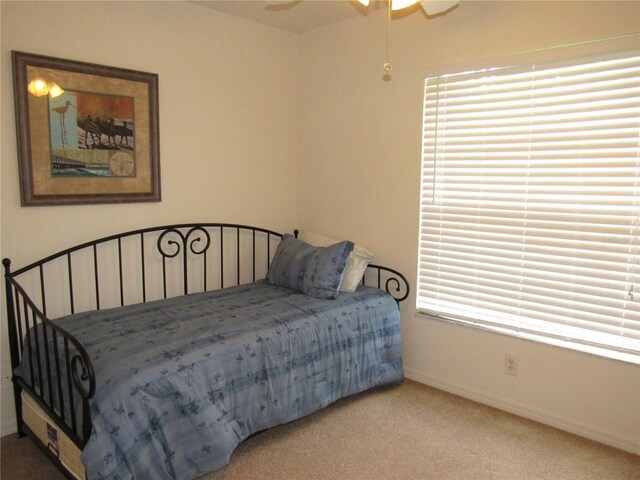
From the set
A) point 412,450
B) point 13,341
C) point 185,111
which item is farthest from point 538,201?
point 13,341

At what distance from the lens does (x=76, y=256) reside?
2.57 m

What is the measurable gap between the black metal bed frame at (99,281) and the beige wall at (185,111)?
8 cm

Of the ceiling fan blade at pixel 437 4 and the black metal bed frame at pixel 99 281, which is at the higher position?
the ceiling fan blade at pixel 437 4

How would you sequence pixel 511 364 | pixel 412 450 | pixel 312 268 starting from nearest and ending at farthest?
pixel 412 450, pixel 511 364, pixel 312 268

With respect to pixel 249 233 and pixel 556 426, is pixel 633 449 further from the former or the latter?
pixel 249 233

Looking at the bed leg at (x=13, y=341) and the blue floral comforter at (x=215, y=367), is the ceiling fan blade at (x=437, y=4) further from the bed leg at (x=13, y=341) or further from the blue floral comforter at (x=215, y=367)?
the bed leg at (x=13, y=341)

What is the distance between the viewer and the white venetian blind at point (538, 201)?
2.25 m

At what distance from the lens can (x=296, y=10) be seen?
120 inches

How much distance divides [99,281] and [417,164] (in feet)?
6.41

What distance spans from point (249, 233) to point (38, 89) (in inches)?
60.2

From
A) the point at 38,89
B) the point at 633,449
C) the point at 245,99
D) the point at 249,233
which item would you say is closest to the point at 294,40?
the point at 245,99

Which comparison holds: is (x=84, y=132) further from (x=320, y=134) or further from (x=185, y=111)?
(x=320, y=134)

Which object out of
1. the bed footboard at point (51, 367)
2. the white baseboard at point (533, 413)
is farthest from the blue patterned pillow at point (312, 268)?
the bed footboard at point (51, 367)

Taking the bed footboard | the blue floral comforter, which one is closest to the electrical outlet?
the blue floral comforter
